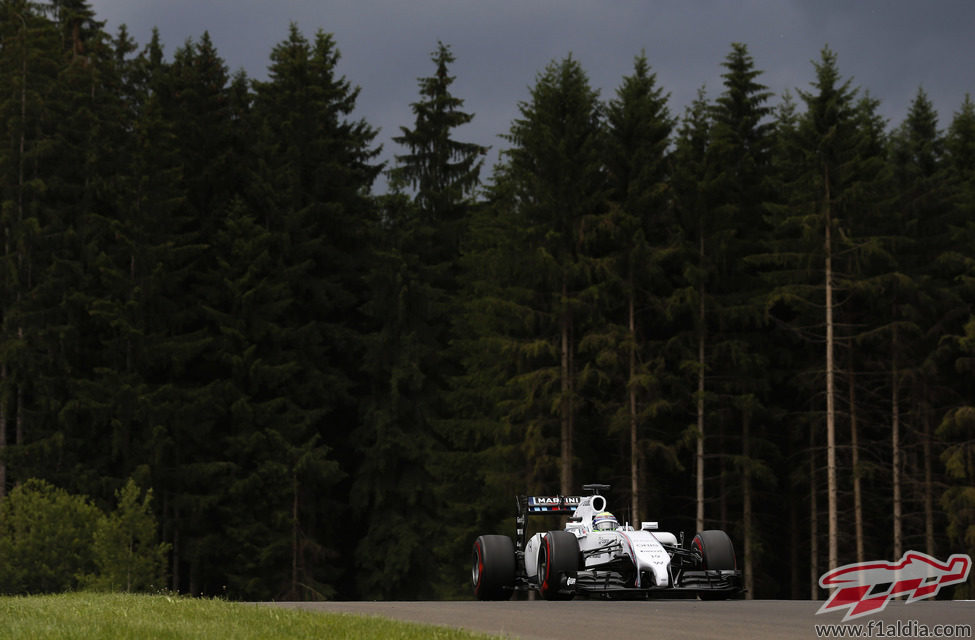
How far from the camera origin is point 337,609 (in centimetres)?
1805

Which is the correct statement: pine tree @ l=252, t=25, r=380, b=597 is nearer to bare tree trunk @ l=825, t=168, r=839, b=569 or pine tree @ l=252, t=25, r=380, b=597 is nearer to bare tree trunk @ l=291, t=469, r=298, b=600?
bare tree trunk @ l=291, t=469, r=298, b=600

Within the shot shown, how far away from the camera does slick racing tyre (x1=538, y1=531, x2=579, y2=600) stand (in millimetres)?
20203

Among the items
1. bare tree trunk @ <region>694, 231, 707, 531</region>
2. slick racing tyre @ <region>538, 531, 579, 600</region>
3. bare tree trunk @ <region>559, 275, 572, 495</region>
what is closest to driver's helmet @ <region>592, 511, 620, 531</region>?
slick racing tyre @ <region>538, 531, 579, 600</region>

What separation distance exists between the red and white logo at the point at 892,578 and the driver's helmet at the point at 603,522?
11.6 ft

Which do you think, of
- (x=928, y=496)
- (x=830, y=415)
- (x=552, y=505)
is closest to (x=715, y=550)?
(x=552, y=505)

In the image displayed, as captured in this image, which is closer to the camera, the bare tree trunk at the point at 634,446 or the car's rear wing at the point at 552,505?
the car's rear wing at the point at 552,505

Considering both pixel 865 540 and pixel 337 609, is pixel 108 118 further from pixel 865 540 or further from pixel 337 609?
pixel 337 609

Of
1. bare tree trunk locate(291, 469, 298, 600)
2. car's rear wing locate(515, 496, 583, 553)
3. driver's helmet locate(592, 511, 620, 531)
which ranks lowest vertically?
bare tree trunk locate(291, 469, 298, 600)

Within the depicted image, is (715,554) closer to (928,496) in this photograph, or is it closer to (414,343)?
(928,496)

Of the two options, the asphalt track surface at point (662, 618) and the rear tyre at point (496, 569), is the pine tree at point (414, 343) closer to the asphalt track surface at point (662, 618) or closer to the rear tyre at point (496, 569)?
the rear tyre at point (496, 569)

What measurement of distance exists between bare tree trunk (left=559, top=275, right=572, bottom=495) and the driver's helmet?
1878 cm

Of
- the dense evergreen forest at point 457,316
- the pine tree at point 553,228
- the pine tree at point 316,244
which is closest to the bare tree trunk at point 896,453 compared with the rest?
the dense evergreen forest at point 457,316

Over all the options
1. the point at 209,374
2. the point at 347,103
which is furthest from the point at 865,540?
the point at 347,103

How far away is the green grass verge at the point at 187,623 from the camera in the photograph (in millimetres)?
12977
